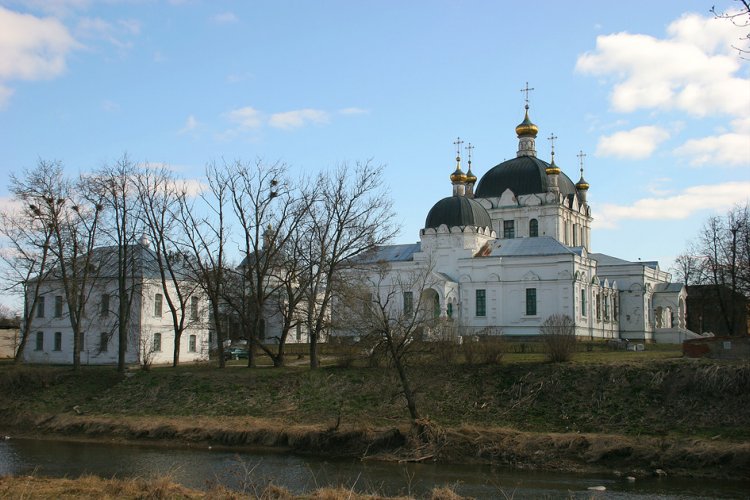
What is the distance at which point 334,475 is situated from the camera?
22.0 m

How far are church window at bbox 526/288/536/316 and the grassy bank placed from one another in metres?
14.9

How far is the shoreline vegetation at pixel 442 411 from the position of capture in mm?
23906

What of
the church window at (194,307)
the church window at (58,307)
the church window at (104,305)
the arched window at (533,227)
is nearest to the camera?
the church window at (104,305)

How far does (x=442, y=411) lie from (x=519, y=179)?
1474 inches

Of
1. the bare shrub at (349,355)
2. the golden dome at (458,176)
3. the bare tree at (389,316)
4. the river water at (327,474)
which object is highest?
the golden dome at (458,176)

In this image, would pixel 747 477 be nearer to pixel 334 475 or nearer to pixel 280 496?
pixel 334 475

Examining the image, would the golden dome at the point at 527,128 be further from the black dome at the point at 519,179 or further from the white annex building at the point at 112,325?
the white annex building at the point at 112,325

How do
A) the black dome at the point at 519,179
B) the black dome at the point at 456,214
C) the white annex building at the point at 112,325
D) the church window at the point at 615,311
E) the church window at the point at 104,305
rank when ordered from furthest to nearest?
the black dome at the point at 519,179, the church window at the point at 615,311, the black dome at the point at 456,214, the white annex building at the point at 112,325, the church window at the point at 104,305

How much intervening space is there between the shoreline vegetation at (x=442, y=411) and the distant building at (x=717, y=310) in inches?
465

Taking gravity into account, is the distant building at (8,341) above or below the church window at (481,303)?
below

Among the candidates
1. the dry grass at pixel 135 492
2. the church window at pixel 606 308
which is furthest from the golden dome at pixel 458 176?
the dry grass at pixel 135 492

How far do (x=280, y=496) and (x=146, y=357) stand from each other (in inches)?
957

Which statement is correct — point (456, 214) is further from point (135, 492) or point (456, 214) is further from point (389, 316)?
point (135, 492)

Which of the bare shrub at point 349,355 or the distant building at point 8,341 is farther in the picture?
the distant building at point 8,341
